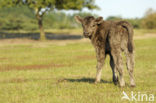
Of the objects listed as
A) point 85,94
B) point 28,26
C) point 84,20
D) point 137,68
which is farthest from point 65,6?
point 85,94

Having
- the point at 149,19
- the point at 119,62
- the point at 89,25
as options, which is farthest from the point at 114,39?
the point at 149,19

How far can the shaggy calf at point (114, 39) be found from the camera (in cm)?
1073

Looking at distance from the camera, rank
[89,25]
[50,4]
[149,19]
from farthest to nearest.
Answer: [149,19] < [50,4] < [89,25]

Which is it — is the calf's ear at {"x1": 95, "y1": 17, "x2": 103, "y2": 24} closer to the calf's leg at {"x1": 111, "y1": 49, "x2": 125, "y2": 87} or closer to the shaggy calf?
the shaggy calf

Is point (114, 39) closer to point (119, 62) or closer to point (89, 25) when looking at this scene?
point (119, 62)

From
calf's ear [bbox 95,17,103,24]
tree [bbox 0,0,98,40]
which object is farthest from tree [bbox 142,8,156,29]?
calf's ear [bbox 95,17,103,24]

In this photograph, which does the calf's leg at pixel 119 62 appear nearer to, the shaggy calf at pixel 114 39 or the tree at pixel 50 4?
the shaggy calf at pixel 114 39

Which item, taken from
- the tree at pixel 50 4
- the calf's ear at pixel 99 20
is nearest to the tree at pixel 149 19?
the tree at pixel 50 4

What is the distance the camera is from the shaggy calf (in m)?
10.7

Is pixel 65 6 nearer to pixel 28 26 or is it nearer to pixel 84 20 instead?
pixel 28 26

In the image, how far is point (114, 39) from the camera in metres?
10.7

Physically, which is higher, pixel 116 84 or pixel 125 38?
pixel 125 38

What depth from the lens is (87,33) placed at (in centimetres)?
1126

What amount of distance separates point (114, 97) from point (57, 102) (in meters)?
1.98
